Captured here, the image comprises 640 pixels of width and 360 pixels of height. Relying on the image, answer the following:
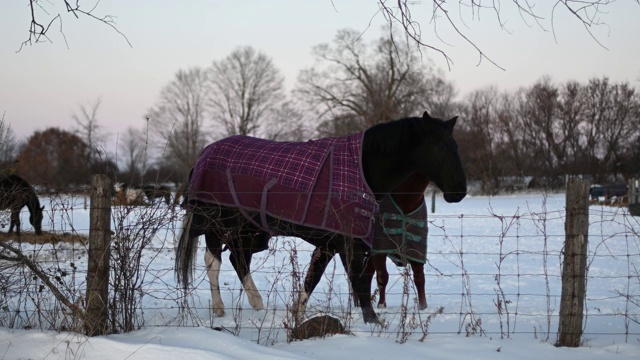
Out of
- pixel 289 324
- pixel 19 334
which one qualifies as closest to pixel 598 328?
pixel 289 324

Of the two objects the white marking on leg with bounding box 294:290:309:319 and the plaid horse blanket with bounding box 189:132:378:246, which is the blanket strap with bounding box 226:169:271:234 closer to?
the plaid horse blanket with bounding box 189:132:378:246

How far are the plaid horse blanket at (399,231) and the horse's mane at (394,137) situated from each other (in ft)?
1.73

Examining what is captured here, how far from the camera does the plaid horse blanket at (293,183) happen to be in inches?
224

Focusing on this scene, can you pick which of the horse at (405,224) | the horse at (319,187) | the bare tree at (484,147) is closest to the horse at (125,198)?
the horse at (319,187)

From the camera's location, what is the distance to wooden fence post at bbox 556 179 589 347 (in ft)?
16.8

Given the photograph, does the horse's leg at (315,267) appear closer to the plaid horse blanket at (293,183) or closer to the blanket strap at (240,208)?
the plaid horse blanket at (293,183)

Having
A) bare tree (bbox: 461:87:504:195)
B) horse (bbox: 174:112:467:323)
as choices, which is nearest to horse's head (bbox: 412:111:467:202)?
horse (bbox: 174:112:467:323)

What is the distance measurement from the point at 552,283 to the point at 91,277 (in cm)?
590

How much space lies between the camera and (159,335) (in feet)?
15.8

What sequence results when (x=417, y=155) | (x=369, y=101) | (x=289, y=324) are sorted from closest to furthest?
(x=289, y=324), (x=417, y=155), (x=369, y=101)

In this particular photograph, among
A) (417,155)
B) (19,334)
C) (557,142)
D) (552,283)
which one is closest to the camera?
(19,334)

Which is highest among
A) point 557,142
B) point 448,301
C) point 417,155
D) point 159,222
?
Answer: point 557,142

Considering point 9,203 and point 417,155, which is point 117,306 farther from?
point 417,155

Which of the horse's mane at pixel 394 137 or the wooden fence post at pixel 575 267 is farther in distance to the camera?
the horse's mane at pixel 394 137
